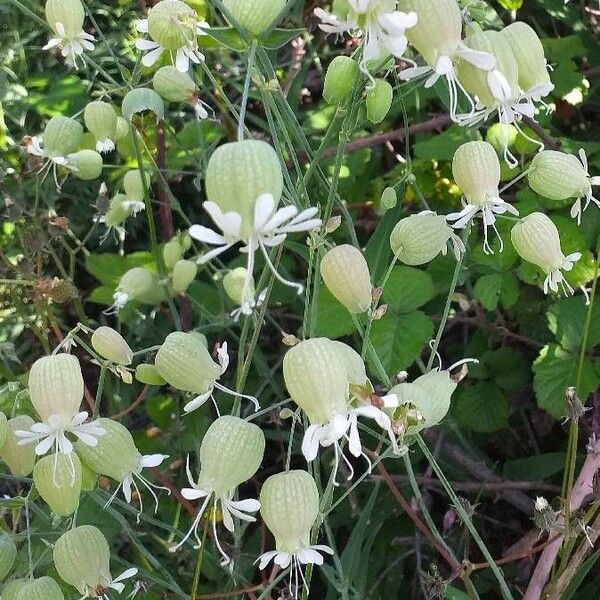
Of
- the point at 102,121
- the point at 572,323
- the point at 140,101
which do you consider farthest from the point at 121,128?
the point at 572,323

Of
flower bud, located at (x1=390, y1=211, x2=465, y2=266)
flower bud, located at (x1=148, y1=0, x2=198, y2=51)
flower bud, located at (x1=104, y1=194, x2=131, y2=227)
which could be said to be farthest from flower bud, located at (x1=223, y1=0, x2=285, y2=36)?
flower bud, located at (x1=104, y1=194, x2=131, y2=227)

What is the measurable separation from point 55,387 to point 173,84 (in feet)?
1.39

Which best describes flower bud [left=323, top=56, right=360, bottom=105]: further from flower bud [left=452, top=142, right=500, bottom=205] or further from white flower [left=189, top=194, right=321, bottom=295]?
white flower [left=189, top=194, right=321, bottom=295]

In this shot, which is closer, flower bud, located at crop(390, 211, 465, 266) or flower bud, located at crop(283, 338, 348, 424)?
flower bud, located at crop(283, 338, 348, 424)

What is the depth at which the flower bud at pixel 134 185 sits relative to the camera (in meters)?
1.34

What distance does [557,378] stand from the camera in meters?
1.17

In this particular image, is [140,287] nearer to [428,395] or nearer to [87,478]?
[87,478]

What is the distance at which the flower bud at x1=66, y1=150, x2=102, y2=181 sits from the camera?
1.23 meters

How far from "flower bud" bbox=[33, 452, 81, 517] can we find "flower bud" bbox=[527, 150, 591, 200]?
0.56 metres

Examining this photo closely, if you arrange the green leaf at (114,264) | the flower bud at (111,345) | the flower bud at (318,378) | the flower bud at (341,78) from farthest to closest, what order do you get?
1. the green leaf at (114,264)
2. the flower bud at (111,345)
3. the flower bud at (341,78)
4. the flower bud at (318,378)

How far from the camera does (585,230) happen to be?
1.25 metres

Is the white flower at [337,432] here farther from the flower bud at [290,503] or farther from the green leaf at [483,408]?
the green leaf at [483,408]

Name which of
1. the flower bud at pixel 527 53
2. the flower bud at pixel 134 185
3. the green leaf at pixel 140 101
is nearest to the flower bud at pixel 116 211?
the flower bud at pixel 134 185

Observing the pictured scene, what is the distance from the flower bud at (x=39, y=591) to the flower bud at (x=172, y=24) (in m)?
0.58
